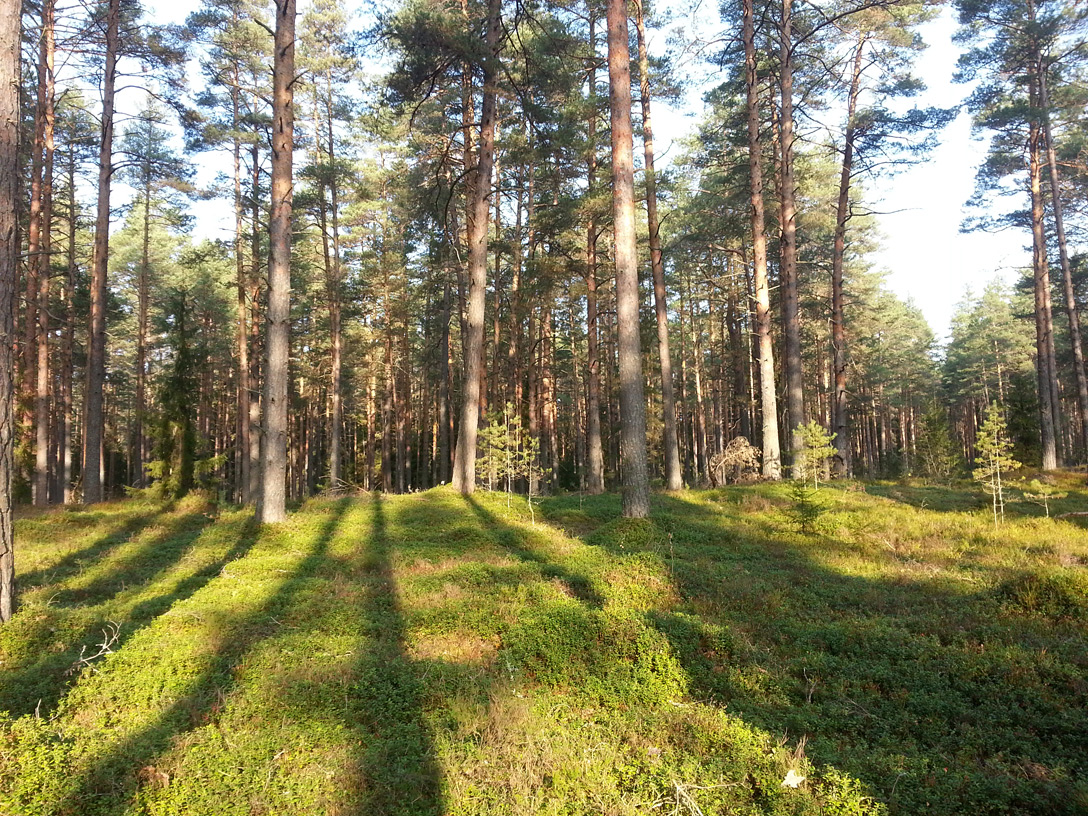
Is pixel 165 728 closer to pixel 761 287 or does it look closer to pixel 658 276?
pixel 658 276

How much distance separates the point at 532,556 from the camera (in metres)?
9.84

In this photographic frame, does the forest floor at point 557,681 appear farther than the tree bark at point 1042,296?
No

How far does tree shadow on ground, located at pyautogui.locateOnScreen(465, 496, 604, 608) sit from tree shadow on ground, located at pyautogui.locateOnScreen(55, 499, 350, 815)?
379 centimetres

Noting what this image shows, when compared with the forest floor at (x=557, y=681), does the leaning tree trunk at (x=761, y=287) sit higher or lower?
higher

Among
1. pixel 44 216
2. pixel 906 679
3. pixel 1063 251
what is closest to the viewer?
pixel 906 679

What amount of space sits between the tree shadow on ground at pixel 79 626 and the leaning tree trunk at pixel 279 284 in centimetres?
178

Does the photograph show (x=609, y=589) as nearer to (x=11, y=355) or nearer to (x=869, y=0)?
(x=11, y=355)

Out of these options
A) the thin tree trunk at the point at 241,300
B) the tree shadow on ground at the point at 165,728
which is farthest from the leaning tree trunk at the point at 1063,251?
the thin tree trunk at the point at 241,300

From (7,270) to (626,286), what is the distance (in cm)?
888

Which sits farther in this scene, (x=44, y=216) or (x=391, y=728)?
(x=44, y=216)

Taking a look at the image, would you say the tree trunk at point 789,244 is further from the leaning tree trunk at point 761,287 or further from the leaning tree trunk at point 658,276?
the leaning tree trunk at point 658,276

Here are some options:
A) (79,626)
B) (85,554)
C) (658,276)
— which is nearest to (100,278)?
(85,554)

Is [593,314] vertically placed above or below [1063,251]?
below

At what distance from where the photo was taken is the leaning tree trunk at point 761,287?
16531 millimetres
